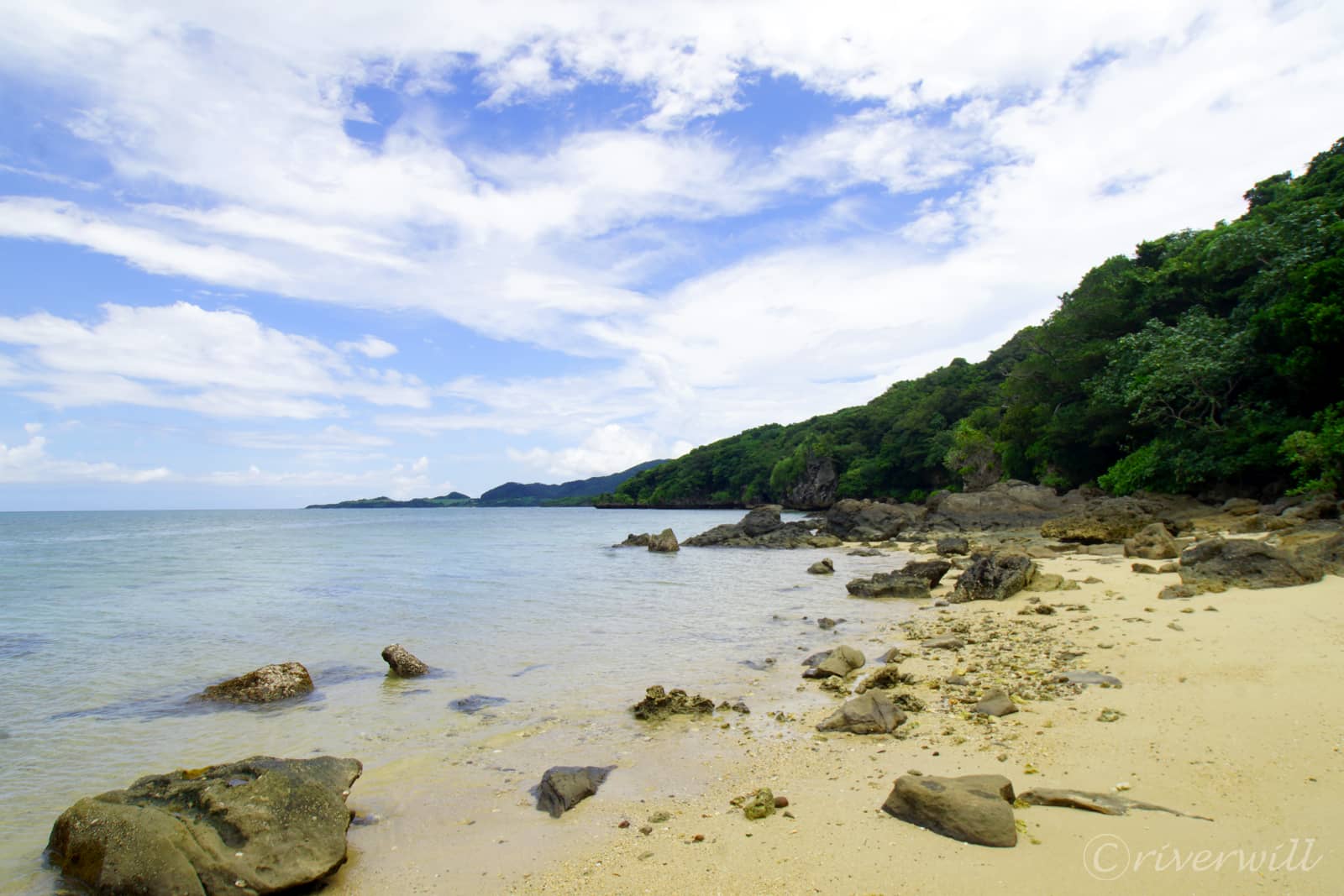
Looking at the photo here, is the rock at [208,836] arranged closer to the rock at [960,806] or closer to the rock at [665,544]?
the rock at [960,806]

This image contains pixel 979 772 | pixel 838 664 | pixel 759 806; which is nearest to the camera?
pixel 759 806

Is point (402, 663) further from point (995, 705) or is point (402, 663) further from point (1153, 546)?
point (1153, 546)

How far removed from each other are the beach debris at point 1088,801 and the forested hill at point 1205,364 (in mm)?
23107

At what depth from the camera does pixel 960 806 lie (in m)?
4.68

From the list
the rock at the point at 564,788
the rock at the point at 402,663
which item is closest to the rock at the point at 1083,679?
the rock at the point at 564,788

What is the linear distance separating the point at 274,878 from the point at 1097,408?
4034 cm

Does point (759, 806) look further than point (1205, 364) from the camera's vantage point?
No

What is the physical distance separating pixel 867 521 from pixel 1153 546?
2378cm

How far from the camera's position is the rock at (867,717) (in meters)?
7.23

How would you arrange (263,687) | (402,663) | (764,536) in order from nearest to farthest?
(263,687), (402,663), (764,536)

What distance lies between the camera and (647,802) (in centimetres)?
601

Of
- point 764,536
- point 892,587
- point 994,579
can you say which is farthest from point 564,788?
point 764,536

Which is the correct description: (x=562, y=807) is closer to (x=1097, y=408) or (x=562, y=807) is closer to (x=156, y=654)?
(x=156, y=654)

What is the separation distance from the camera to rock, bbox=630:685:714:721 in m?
8.57
